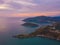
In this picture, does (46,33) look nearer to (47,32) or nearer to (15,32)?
(47,32)

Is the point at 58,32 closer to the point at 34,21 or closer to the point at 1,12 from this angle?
the point at 34,21

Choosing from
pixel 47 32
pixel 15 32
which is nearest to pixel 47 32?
pixel 47 32

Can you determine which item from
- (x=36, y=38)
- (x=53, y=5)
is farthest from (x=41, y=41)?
(x=53, y=5)

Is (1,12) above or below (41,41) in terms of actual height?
above
